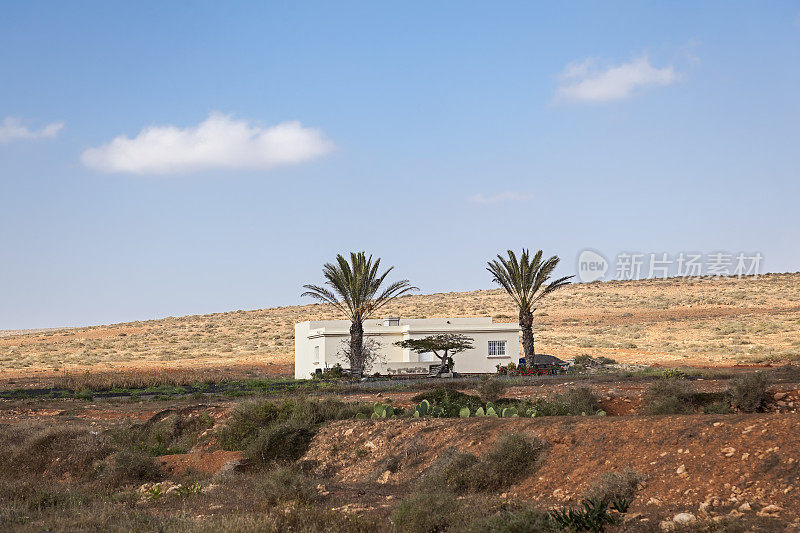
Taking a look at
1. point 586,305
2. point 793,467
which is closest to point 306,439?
point 793,467

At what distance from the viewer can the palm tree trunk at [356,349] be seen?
44.2m

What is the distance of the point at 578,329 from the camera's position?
81000 mm

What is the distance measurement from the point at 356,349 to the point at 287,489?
31.3m

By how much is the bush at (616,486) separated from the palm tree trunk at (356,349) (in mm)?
32444

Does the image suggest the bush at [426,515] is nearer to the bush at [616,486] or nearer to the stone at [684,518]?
the bush at [616,486]

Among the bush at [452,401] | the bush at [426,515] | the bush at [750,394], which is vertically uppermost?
the bush at [750,394]

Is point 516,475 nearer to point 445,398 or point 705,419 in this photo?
point 705,419

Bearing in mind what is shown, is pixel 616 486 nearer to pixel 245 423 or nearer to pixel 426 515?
pixel 426 515

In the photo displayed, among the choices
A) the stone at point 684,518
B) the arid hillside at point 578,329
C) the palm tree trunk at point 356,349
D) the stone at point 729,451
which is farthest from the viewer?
the arid hillside at point 578,329

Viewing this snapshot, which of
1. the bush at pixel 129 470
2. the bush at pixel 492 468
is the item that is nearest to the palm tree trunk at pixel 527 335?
the bush at pixel 129 470

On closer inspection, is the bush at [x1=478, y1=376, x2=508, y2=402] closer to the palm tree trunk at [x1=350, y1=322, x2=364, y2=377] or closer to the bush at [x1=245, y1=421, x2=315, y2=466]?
the bush at [x1=245, y1=421, x2=315, y2=466]

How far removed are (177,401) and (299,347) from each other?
1931 centimetres

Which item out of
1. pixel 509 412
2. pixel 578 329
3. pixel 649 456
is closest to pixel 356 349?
pixel 509 412

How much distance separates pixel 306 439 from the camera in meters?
19.1
